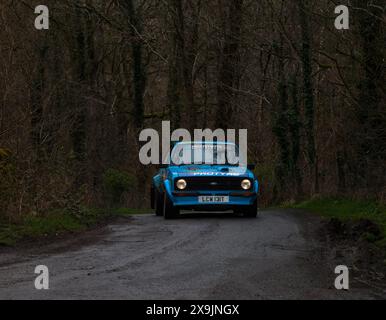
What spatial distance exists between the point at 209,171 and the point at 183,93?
21.0 metres

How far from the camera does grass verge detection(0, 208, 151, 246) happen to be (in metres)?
Answer: 13.9

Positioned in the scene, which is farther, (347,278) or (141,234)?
(141,234)

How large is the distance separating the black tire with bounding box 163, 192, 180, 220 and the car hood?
24.0 inches

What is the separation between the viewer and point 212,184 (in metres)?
18.1

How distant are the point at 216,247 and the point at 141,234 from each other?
269 cm

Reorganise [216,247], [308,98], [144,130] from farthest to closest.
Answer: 1. [144,130]
2. [308,98]
3. [216,247]

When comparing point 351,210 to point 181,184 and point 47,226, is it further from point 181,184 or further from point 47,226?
point 47,226

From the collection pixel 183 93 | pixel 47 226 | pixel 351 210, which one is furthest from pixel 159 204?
pixel 183 93

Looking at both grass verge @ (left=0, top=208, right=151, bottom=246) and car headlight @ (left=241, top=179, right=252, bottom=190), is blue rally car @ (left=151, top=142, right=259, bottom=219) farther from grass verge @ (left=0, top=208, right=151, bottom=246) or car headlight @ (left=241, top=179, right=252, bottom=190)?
grass verge @ (left=0, top=208, right=151, bottom=246)

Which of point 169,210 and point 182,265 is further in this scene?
point 169,210

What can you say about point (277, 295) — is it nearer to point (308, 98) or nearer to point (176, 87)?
point (308, 98)

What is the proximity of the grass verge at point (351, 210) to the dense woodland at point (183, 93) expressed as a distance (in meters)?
0.58

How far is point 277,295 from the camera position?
8305 millimetres
